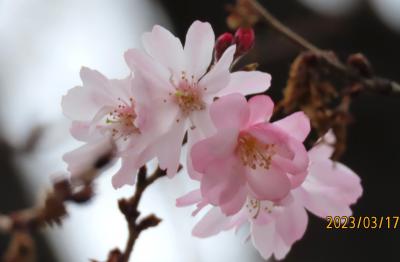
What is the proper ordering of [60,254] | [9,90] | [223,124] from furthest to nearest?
[9,90] → [60,254] → [223,124]

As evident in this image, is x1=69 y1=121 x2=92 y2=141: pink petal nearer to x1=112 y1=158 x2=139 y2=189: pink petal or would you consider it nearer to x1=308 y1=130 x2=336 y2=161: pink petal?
x1=112 y1=158 x2=139 y2=189: pink petal

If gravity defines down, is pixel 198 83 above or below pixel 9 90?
above

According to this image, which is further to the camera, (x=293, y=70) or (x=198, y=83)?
(x=293, y=70)

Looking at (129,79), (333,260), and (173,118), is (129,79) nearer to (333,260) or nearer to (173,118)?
(173,118)

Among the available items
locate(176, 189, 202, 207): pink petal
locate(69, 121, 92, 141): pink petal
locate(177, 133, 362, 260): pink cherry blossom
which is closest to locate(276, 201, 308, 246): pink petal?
locate(177, 133, 362, 260): pink cherry blossom

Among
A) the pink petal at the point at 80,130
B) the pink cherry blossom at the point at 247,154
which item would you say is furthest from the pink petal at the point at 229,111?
the pink petal at the point at 80,130

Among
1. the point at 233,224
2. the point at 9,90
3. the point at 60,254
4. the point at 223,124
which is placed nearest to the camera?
the point at 223,124

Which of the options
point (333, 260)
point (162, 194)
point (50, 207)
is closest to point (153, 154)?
point (50, 207)
